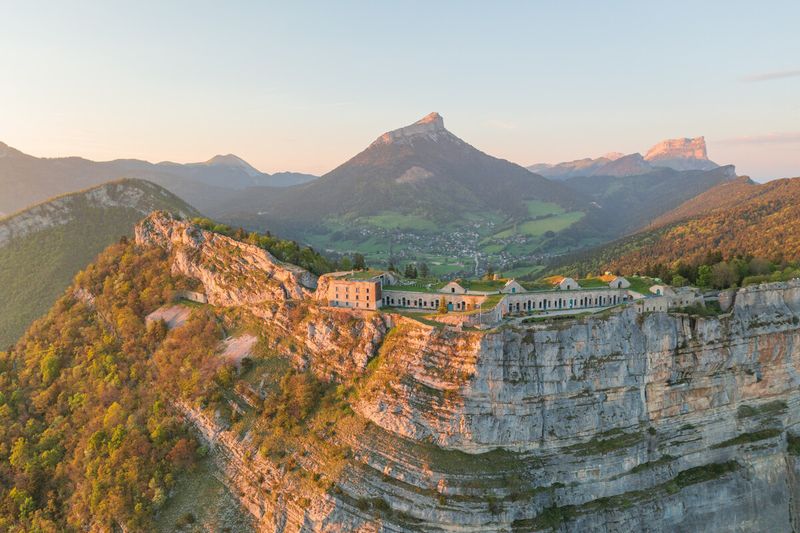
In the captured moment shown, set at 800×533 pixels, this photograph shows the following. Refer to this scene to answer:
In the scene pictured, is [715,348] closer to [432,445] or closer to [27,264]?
[432,445]

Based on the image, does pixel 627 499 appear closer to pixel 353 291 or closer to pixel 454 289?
pixel 454 289

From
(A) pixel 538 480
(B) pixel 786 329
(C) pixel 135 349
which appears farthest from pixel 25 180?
(B) pixel 786 329

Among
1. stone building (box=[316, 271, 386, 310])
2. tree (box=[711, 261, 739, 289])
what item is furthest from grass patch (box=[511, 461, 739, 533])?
stone building (box=[316, 271, 386, 310])

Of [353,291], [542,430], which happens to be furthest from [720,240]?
[353,291]

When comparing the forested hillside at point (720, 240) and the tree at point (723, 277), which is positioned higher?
the forested hillside at point (720, 240)

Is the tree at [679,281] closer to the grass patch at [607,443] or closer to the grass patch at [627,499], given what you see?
the grass patch at [627,499]

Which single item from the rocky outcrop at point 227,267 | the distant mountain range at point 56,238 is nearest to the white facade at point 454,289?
the rocky outcrop at point 227,267
